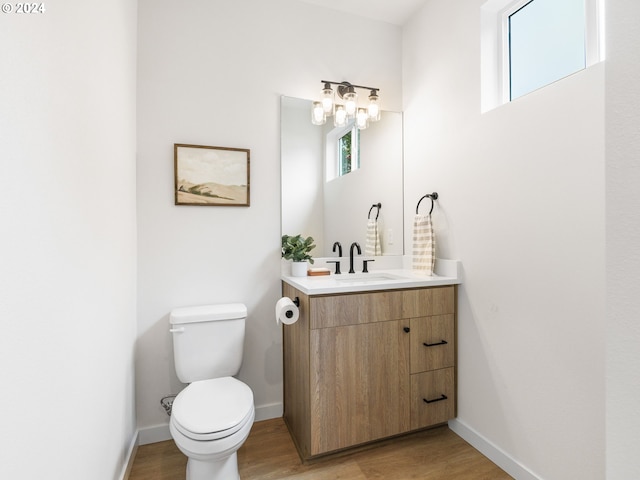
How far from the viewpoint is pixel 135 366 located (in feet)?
6.19

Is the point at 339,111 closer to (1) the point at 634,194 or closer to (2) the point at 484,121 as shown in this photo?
(2) the point at 484,121

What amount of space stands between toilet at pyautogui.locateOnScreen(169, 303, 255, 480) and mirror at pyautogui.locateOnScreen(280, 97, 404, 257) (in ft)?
2.48

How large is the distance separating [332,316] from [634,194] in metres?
1.31

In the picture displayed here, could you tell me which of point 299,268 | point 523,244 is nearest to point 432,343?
point 523,244

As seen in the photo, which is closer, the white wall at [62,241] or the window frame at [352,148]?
the white wall at [62,241]

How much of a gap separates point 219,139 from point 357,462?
6.77 ft

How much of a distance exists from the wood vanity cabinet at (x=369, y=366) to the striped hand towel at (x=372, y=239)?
604 millimetres

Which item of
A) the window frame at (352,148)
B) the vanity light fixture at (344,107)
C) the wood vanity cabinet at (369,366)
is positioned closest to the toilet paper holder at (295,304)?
the wood vanity cabinet at (369,366)

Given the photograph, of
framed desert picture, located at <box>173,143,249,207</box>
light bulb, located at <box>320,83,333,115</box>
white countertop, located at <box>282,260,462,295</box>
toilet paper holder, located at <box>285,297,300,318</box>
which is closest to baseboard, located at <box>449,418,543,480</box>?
white countertop, located at <box>282,260,462,295</box>

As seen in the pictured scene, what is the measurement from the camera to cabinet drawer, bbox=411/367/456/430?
6.17 feet

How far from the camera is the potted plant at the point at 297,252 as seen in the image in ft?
6.90

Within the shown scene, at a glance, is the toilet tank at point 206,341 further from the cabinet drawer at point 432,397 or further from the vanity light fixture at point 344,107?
the vanity light fixture at point 344,107

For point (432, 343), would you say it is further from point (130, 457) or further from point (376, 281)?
point (130, 457)

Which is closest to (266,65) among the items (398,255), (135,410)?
(398,255)
